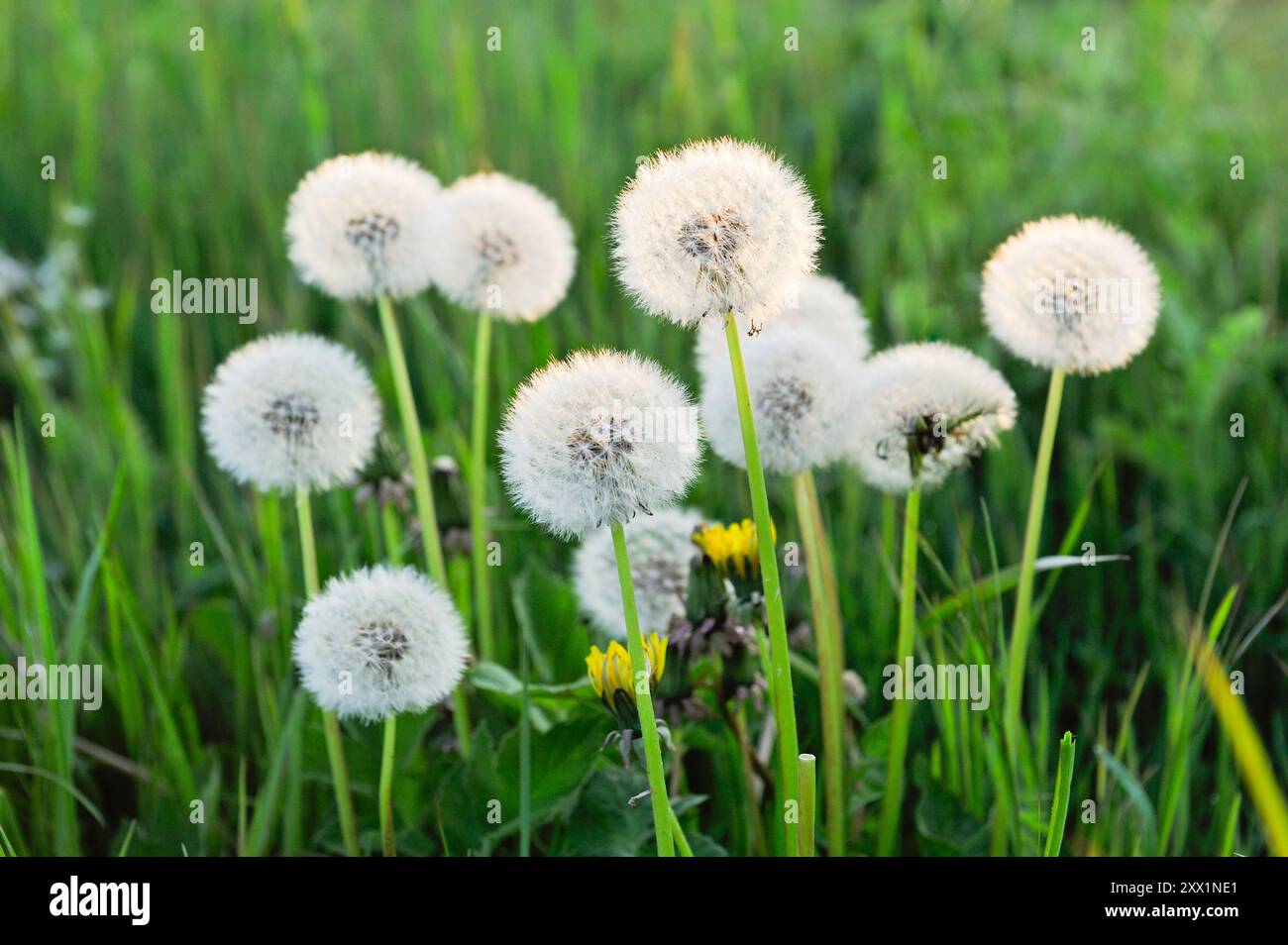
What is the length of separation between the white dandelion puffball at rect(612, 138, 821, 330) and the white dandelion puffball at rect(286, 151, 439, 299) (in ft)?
1.42

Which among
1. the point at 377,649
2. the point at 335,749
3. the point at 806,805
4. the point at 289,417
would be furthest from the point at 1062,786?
the point at 289,417

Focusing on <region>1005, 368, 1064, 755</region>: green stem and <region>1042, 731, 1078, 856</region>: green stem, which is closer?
<region>1042, 731, 1078, 856</region>: green stem

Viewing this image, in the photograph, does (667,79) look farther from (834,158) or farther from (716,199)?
(716,199)

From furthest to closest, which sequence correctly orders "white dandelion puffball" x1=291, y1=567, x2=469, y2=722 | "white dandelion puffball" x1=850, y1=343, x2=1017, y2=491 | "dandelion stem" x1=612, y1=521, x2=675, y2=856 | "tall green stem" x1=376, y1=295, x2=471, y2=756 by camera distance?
"tall green stem" x1=376, y1=295, x2=471, y2=756, "white dandelion puffball" x1=850, y1=343, x2=1017, y2=491, "white dandelion puffball" x1=291, y1=567, x2=469, y2=722, "dandelion stem" x1=612, y1=521, x2=675, y2=856

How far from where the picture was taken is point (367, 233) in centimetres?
149

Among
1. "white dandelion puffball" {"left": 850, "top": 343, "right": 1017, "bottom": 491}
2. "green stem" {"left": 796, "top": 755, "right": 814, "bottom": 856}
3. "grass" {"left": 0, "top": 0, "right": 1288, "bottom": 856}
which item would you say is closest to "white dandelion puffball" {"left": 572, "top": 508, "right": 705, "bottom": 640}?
"grass" {"left": 0, "top": 0, "right": 1288, "bottom": 856}

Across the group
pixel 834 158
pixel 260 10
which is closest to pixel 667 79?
pixel 834 158

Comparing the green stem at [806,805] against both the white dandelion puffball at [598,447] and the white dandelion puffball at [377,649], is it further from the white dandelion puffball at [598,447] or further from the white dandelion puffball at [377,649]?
the white dandelion puffball at [377,649]

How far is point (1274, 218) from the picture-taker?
9.18 ft

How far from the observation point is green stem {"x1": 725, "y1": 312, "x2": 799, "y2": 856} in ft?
3.54

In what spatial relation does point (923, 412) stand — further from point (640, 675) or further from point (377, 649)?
point (377, 649)

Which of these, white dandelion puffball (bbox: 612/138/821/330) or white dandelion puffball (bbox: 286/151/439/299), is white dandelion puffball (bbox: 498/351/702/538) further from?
white dandelion puffball (bbox: 286/151/439/299)

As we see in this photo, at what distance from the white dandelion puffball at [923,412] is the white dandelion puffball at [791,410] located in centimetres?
2

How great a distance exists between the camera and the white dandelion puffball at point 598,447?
108 centimetres
